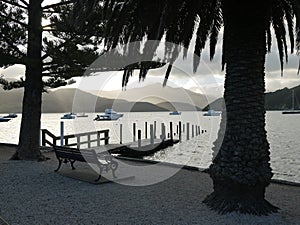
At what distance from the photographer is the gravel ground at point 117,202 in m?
5.85

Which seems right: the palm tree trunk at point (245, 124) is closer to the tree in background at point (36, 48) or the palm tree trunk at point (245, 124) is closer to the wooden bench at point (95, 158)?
the wooden bench at point (95, 158)

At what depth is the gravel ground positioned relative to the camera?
5848 millimetres

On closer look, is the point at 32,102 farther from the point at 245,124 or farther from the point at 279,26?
the point at 245,124

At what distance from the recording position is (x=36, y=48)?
12508 mm

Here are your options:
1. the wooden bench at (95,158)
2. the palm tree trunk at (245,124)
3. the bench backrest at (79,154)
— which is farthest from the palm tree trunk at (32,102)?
the palm tree trunk at (245,124)

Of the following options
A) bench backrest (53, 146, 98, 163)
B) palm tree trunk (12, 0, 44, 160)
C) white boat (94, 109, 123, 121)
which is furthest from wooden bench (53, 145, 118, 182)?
white boat (94, 109, 123, 121)

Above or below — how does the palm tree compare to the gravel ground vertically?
above

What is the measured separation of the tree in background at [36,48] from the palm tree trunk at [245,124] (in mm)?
6805

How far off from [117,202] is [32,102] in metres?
7.16

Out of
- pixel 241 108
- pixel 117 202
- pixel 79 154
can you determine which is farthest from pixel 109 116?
pixel 241 108

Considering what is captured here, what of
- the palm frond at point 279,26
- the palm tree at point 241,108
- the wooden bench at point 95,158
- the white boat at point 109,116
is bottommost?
the white boat at point 109,116

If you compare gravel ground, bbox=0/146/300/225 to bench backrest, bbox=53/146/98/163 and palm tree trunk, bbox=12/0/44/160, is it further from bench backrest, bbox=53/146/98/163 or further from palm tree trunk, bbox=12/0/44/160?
palm tree trunk, bbox=12/0/44/160

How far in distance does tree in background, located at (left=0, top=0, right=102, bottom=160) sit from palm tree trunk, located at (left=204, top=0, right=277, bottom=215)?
6.80 m

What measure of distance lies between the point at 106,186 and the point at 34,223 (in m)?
2.81
